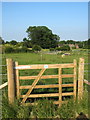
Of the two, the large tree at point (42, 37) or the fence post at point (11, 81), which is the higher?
the large tree at point (42, 37)

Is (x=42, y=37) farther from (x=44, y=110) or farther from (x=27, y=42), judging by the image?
(x=44, y=110)

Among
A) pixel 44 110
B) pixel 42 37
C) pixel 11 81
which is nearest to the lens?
pixel 44 110

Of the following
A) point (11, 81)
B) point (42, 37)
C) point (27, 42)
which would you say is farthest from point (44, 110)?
point (42, 37)

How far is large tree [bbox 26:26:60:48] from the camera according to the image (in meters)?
82.4

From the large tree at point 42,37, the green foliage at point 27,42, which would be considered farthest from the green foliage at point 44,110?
the large tree at point 42,37

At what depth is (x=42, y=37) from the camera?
8475 cm

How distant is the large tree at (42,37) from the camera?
8244cm

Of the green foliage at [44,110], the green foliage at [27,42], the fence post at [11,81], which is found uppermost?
the green foliage at [27,42]

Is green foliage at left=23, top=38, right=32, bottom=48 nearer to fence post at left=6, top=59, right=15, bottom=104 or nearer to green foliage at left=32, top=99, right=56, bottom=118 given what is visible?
fence post at left=6, top=59, right=15, bottom=104

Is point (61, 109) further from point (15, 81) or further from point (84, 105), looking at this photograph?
point (15, 81)

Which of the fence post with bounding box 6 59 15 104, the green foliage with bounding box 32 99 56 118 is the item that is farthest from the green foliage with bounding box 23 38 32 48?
the green foliage with bounding box 32 99 56 118

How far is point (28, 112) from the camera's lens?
341 cm

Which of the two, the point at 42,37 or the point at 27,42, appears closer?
the point at 27,42

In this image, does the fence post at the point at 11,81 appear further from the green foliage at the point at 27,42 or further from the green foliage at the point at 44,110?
the green foliage at the point at 27,42
